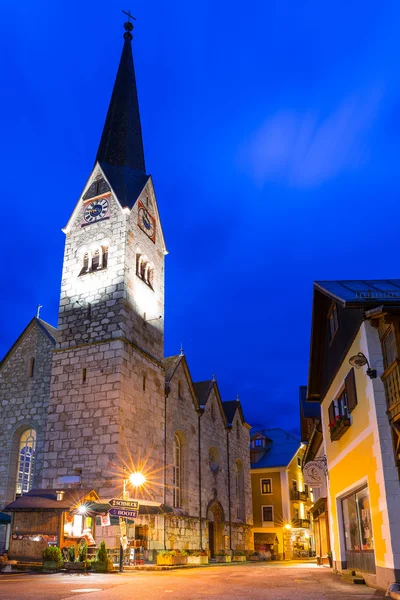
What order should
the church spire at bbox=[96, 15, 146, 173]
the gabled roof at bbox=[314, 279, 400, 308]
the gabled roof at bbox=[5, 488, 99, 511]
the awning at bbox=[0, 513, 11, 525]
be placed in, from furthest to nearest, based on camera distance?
the church spire at bbox=[96, 15, 146, 173] → the awning at bbox=[0, 513, 11, 525] → the gabled roof at bbox=[5, 488, 99, 511] → the gabled roof at bbox=[314, 279, 400, 308]

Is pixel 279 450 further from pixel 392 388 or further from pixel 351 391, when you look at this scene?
pixel 392 388

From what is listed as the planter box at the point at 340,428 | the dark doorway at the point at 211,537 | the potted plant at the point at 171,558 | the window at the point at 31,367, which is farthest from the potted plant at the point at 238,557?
the planter box at the point at 340,428

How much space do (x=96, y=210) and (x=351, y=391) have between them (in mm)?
21690

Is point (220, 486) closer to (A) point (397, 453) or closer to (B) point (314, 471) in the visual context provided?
(B) point (314, 471)

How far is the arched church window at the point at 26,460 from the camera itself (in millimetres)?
28953

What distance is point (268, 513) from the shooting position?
2037 inches

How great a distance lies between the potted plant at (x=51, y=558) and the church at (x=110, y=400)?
1289 mm

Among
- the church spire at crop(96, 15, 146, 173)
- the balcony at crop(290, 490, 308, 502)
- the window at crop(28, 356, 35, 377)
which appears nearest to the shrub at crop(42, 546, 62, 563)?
the window at crop(28, 356, 35, 377)

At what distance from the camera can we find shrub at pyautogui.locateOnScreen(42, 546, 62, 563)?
1964 cm

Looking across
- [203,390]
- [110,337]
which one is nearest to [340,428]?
[110,337]

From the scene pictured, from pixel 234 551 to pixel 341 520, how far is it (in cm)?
2207

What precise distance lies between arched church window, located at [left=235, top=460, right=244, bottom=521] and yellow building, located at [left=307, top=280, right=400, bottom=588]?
23813 millimetres

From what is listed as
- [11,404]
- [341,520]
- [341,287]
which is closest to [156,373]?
[11,404]

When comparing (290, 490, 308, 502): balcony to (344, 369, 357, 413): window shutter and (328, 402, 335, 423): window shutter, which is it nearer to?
(328, 402, 335, 423): window shutter
